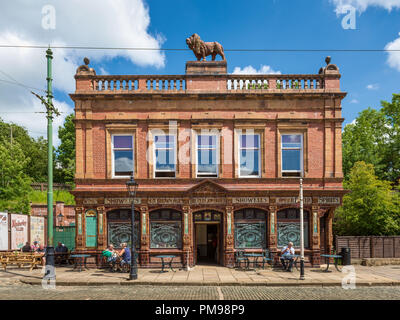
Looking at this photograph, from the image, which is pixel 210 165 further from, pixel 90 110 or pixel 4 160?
pixel 4 160

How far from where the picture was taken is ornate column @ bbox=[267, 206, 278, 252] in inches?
628

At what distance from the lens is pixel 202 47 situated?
56.1 ft

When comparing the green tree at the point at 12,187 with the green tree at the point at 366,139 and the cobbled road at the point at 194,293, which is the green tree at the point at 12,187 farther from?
the green tree at the point at 366,139

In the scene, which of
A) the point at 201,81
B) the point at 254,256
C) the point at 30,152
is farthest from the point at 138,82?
the point at 30,152

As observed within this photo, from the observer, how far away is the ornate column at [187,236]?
15.8 m

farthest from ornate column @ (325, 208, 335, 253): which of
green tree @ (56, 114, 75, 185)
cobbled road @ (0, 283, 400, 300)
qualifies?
green tree @ (56, 114, 75, 185)

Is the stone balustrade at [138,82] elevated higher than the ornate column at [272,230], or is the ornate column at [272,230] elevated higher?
the stone balustrade at [138,82]

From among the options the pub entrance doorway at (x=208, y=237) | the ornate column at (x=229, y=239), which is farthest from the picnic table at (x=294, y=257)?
the pub entrance doorway at (x=208, y=237)

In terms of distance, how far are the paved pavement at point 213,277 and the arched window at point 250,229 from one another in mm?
1371

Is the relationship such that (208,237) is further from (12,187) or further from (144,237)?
(12,187)

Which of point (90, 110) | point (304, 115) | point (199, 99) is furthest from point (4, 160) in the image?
point (304, 115)
